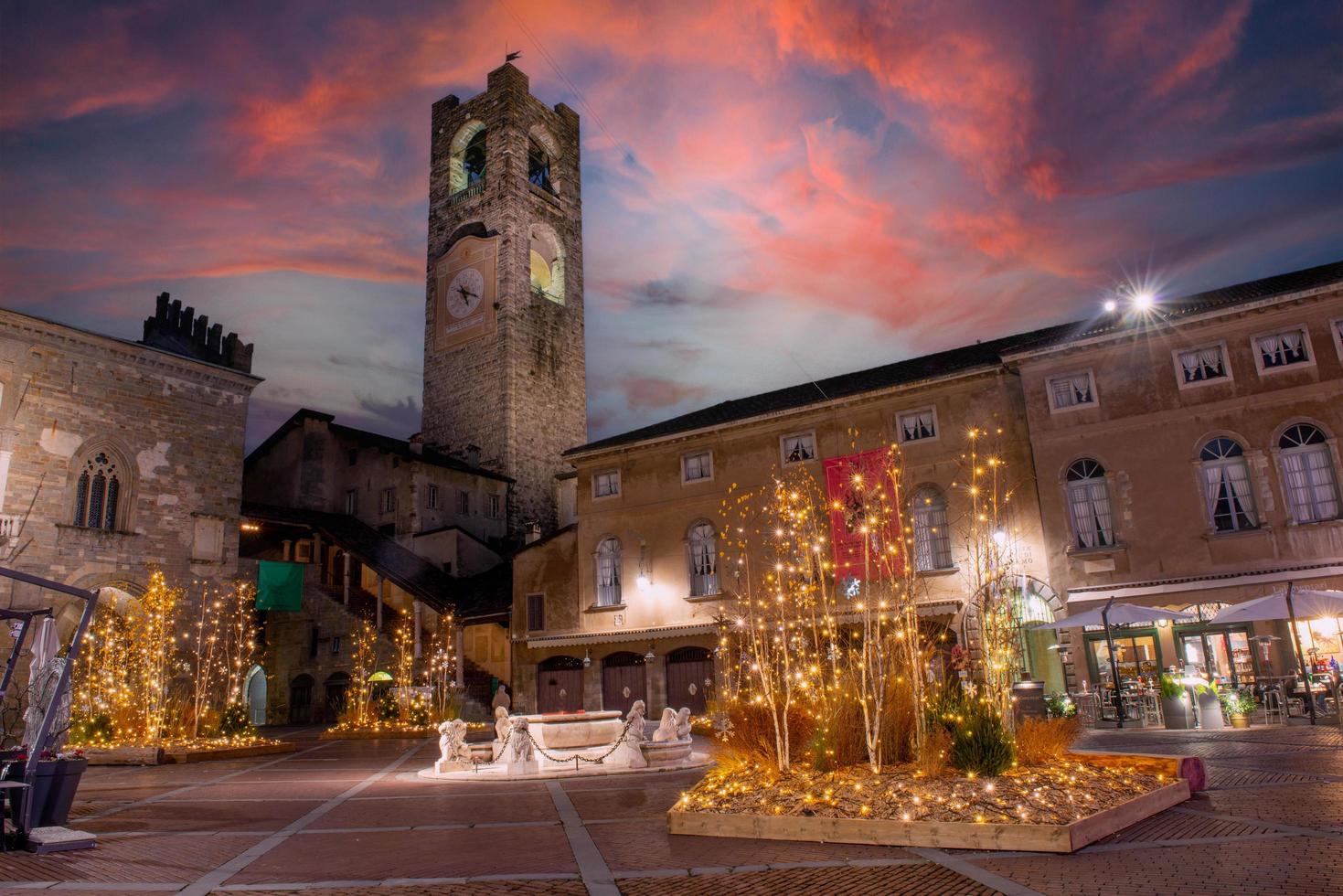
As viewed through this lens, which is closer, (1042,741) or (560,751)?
(1042,741)

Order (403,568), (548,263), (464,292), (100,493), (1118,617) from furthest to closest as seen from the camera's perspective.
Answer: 1. (548,263)
2. (464,292)
3. (403,568)
4. (100,493)
5. (1118,617)

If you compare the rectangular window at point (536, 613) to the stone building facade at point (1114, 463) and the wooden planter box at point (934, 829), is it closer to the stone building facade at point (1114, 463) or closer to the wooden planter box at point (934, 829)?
the stone building facade at point (1114, 463)

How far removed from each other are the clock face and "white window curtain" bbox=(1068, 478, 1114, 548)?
3091 centimetres

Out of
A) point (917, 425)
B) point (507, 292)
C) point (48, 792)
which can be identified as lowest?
point (48, 792)

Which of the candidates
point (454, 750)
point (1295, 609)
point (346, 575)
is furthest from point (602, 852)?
point (346, 575)

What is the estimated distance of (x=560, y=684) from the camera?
30547mm

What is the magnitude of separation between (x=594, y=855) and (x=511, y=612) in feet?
80.5

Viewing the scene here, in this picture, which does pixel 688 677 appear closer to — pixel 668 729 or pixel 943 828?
pixel 668 729

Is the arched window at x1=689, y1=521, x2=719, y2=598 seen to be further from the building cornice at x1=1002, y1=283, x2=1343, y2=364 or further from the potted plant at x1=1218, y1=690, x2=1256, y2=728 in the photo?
the potted plant at x1=1218, y1=690, x2=1256, y2=728

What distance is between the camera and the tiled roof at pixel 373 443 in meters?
39.9

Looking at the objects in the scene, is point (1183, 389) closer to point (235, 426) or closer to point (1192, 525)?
point (1192, 525)

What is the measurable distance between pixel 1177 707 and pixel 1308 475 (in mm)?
7286

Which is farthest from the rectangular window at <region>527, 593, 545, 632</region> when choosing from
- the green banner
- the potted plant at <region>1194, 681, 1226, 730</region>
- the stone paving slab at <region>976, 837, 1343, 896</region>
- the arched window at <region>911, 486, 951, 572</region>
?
the stone paving slab at <region>976, 837, 1343, 896</region>

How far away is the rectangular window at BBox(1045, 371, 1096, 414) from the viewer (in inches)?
910
